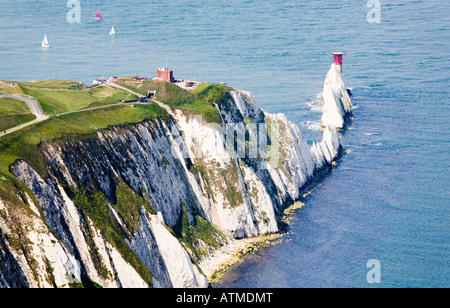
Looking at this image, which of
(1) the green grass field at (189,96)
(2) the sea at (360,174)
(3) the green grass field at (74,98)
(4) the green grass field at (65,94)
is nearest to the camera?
(2) the sea at (360,174)

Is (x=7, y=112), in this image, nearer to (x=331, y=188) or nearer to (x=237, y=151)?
(x=237, y=151)

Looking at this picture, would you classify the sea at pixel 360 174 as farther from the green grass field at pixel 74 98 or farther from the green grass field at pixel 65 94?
the green grass field at pixel 65 94

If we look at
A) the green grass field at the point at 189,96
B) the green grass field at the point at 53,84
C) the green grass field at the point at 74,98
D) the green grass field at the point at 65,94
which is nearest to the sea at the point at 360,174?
the green grass field at the point at 189,96

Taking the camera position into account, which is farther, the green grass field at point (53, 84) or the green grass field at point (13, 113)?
the green grass field at point (53, 84)

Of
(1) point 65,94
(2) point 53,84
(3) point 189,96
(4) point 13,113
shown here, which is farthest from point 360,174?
(4) point 13,113

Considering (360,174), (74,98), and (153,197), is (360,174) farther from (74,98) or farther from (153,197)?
(74,98)
